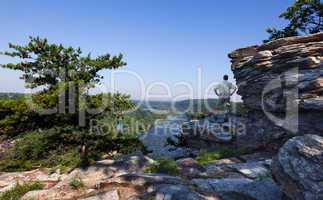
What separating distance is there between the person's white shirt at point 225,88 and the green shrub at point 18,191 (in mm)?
12524

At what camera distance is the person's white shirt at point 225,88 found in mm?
16875

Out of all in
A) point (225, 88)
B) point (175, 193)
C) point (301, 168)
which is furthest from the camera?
point (225, 88)

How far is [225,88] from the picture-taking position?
17.1 meters

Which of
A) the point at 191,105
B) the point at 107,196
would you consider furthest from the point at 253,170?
the point at 191,105

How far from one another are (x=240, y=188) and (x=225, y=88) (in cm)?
1075

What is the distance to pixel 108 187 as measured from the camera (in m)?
7.18

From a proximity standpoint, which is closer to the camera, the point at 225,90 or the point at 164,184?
the point at 164,184

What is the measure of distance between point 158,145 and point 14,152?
14161 millimetres

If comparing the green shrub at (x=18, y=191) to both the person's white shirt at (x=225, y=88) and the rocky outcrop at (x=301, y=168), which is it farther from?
the person's white shirt at (x=225, y=88)

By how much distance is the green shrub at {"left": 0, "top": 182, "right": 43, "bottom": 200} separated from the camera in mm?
7211

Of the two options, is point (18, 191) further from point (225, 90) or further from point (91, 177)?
point (225, 90)

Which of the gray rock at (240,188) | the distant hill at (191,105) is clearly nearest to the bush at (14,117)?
the gray rock at (240,188)

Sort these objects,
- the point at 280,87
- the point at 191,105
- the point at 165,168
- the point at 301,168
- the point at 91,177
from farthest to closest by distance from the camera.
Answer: the point at 191,105
the point at 280,87
the point at 91,177
the point at 165,168
the point at 301,168

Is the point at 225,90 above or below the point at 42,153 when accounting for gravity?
above
